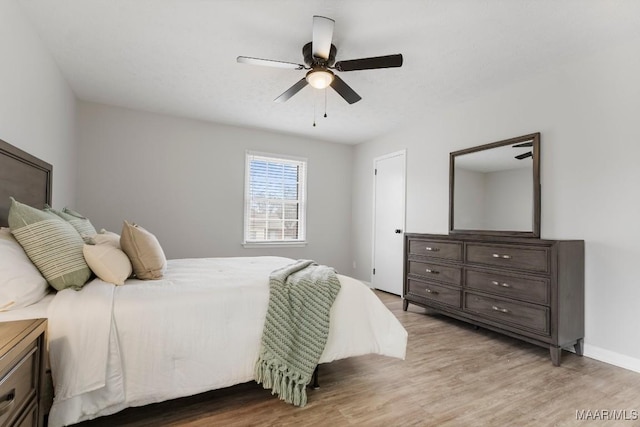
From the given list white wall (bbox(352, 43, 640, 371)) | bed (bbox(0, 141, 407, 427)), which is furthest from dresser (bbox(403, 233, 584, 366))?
bed (bbox(0, 141, 407, 427))

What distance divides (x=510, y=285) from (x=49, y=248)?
10.8ft

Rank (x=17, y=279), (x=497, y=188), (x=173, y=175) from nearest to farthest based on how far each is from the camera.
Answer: (x=17, y=279) < (x=497, y=188) < (x=173, y=175)

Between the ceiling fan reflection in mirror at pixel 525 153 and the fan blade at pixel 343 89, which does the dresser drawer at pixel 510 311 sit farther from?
the fan blade at pixel 343 89

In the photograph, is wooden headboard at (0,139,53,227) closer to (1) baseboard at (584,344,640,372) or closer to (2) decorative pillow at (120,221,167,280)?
(2) decorative pillow at (120,221,167,280)

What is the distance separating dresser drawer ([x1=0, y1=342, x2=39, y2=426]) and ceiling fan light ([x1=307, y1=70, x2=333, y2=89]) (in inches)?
86.9

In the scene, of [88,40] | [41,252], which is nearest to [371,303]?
[41,252]

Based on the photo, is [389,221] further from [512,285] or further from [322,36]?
[322,36]

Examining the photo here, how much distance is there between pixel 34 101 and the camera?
2453mm

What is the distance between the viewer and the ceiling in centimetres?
208

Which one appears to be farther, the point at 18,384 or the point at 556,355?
the point at 556,355

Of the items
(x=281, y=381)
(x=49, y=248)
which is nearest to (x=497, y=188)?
(x=281, y=381)

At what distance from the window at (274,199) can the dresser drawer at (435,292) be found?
2.08 meters

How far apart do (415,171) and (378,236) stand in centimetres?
124

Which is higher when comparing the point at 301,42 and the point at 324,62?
the point at 301,42
